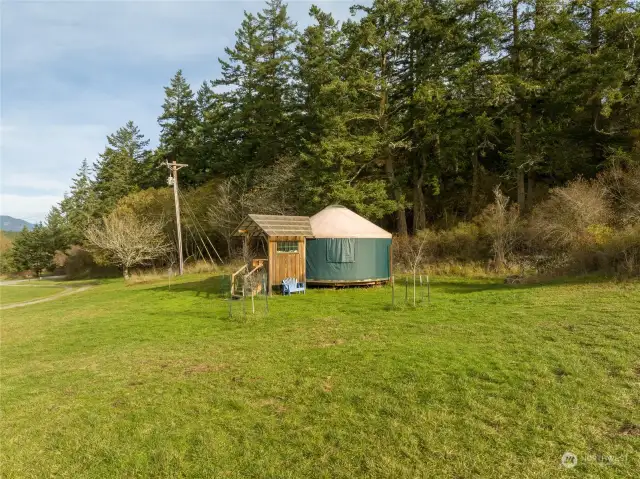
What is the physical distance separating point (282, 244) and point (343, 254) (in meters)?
2.22

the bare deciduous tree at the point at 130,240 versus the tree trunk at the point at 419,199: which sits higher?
the tree trunk at the point at 419,199

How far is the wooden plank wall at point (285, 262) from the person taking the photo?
13.1 meters

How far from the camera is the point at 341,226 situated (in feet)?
47.6

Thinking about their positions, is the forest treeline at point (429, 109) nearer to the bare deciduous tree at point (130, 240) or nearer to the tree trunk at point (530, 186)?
the tree trunk at point (530, 186)

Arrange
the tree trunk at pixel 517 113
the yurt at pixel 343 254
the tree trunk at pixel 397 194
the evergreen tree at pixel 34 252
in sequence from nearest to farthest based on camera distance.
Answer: the yurt at pixel 343 254 < the tree trunk at pixel 517 113 < the tree trunk at pixel 397 194 < the evergreen tree at pixel 34 252

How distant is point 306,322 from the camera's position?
27.5 ft

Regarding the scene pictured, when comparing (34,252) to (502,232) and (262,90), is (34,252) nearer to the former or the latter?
(262,90)

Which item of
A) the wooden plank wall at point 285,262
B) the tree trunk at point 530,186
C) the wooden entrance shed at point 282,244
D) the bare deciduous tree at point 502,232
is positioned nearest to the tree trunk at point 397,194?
the bare deciduous tree at point 502,232

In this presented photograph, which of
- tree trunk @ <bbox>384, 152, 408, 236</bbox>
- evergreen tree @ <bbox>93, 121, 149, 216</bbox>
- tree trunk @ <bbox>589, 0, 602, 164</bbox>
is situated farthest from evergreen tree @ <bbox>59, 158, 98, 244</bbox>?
tree trunk @ <bbox>589, 0, 602, 164</bbox>

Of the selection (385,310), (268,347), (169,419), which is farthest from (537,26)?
(169,419)

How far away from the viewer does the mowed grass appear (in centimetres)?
321

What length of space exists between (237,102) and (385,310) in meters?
25.6

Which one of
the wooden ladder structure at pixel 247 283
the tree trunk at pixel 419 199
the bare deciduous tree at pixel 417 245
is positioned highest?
the tree trunk at pixel 419 199

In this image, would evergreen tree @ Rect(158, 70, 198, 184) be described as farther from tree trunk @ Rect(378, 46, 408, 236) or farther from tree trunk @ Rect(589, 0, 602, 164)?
tree trunk @ Rect(589, 0, 602, 164)
